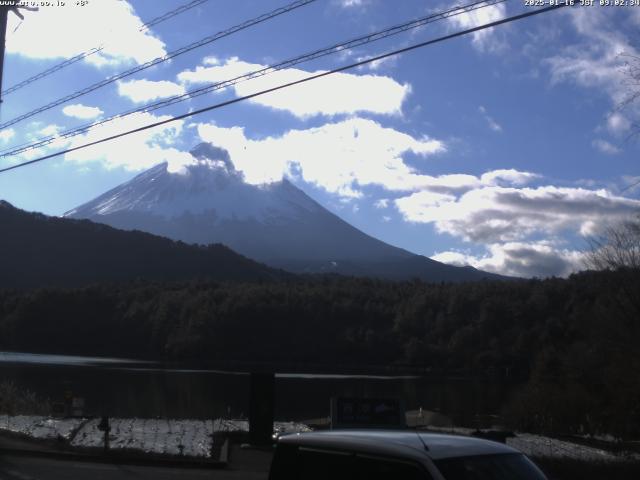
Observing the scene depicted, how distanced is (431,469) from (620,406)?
25099 millimetres

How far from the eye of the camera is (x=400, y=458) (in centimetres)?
570

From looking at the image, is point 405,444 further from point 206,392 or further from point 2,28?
point 206,392

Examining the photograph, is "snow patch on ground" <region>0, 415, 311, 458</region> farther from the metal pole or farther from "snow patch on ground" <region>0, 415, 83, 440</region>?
the metal pole

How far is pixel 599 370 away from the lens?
119 ft

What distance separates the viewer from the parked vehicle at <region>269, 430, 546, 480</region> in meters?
5.55

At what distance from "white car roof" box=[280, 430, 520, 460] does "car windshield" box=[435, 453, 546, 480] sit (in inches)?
1.7

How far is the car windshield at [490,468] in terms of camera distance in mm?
5484

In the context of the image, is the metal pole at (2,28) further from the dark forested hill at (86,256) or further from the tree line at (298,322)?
the dark forested hill at (86,256)

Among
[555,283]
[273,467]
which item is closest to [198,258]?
[555,283]

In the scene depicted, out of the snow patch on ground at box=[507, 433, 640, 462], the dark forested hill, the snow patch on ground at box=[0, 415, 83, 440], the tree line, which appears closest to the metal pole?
the snow patch on ground at box=[0, 415, 83, 440]

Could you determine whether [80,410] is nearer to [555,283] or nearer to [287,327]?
[555,283]

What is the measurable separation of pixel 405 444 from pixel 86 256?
425 ft

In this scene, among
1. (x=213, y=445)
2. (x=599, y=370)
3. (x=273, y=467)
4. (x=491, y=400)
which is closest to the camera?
(x=273, y=467)

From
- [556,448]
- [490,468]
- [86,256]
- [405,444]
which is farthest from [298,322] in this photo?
[490,468]
